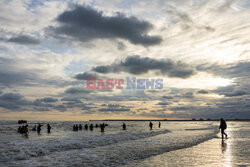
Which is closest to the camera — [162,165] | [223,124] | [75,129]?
[162,165]

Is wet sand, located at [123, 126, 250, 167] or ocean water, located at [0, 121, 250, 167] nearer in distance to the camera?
wet sand, located at [123, 126, 250, 167]

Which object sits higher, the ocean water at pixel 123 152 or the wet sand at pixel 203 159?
the wet sand at pixel 203 159

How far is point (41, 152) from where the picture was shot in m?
18.2

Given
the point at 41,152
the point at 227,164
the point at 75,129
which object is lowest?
the point at 75,129

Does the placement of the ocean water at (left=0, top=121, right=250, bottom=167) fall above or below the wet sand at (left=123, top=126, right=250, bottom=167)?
below

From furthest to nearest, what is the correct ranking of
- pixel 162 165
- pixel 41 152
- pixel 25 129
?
pixel 25 129 < pixel 41 152 < pixel 162 165

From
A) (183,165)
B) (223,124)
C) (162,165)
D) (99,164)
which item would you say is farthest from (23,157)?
(223,124)

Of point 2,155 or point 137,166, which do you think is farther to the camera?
point 2,155

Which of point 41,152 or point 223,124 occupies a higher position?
point 223,124

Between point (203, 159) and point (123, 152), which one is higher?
point (203, 159)

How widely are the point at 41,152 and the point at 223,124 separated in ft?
70.1

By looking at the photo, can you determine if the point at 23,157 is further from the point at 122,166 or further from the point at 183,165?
the point at 183,165

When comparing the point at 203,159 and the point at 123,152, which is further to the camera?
the point at 123,152

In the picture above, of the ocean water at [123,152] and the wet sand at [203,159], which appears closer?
the wet sand at [203,159]
